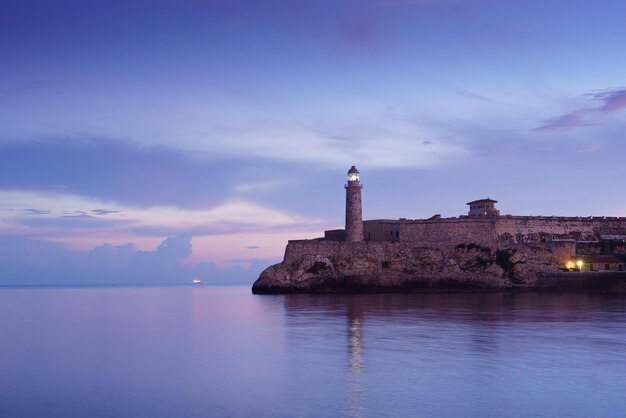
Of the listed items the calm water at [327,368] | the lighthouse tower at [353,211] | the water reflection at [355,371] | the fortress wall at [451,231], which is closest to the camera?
the water reflection at [355,371]

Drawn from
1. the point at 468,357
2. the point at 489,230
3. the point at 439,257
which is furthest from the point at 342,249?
the point at 468,357

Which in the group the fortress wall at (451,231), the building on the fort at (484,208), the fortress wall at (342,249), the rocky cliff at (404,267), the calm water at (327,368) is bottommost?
the calm water at (327,368)

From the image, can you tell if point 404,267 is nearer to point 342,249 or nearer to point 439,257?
point 439,257

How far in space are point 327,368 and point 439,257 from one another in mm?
28654

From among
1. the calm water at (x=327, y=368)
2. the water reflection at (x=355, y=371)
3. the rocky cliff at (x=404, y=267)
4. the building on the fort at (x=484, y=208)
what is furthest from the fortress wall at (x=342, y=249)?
the water reflection at (x=355, y=371)

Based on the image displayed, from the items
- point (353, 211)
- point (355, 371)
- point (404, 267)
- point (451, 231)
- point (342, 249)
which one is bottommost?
point (355, 371)

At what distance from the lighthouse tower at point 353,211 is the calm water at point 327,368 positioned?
18.0m

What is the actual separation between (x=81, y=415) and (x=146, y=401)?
116 cm

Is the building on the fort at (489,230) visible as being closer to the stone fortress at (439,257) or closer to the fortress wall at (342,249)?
the stone fortress at (439,257)

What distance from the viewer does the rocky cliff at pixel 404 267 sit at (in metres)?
40.7

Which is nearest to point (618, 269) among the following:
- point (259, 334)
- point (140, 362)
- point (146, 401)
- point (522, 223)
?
point (522, 223)

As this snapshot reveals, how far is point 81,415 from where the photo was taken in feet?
32.9

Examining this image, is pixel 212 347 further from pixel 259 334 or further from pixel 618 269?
pixel 618 269

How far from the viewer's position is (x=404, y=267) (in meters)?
41.0
